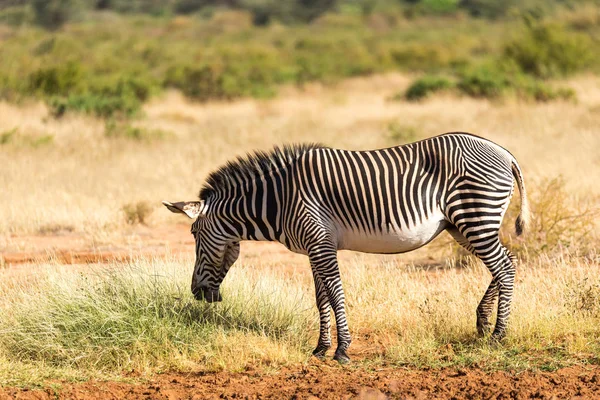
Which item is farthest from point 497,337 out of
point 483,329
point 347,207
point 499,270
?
point 347,207

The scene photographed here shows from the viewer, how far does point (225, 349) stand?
6.93 metres

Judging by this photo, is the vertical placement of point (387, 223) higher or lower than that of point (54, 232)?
higher

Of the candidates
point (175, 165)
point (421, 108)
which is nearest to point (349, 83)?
point (421, 108)

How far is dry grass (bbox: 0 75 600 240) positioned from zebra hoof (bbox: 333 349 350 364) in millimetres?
5922

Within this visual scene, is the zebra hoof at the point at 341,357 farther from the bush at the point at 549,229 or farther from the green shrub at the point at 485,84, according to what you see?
the green shrub at the point at 485,84

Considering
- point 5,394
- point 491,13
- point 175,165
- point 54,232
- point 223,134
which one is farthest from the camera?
point 491,13

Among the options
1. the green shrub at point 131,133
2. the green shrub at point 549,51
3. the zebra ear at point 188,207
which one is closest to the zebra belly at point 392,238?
the zebra ear at point 188,207

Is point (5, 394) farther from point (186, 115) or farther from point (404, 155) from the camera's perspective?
point (186, 115)

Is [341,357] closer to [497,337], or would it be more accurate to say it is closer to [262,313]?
[262,313]

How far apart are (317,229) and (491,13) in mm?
72495

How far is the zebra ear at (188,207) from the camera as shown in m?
6.73

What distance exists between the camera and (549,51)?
30219 millimetres

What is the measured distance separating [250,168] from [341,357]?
1.67 meters

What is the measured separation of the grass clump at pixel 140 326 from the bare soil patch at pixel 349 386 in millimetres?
330
